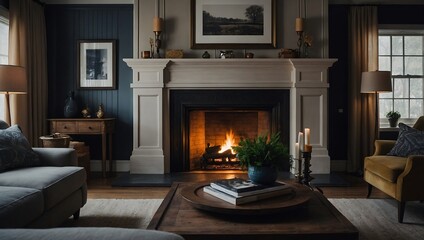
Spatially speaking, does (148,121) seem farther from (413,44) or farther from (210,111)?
(413,44)

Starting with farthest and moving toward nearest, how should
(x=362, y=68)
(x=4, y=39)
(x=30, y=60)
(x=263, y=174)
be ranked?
(x=362, y=68), (x=30, y=60), (x=4, y=39), (x=263, y=174)

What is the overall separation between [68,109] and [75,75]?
585mm

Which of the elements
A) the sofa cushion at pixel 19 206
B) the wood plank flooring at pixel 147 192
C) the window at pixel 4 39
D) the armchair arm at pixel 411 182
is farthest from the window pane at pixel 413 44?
the window at pixel 4 39

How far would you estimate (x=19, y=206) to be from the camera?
213 centimetres

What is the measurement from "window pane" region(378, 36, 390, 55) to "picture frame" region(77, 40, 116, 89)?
3.92 meters

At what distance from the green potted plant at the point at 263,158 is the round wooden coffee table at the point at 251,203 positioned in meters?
0.16

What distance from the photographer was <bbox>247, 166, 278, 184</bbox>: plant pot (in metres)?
2.33

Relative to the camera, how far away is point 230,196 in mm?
2121

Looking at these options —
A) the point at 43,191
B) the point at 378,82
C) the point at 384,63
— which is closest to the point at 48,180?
the point at 43,191

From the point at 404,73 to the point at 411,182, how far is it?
122 inches

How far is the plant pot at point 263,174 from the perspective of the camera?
2.33m

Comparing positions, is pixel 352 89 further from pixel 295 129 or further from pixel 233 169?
pixel 233 169

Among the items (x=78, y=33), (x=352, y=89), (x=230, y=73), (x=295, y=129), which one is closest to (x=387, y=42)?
(x=352, y=89)

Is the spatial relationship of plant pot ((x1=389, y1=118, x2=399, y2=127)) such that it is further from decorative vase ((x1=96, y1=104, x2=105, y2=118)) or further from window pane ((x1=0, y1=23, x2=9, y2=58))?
window pane ((x1=0, y1=23, x2=9, y2=58))
